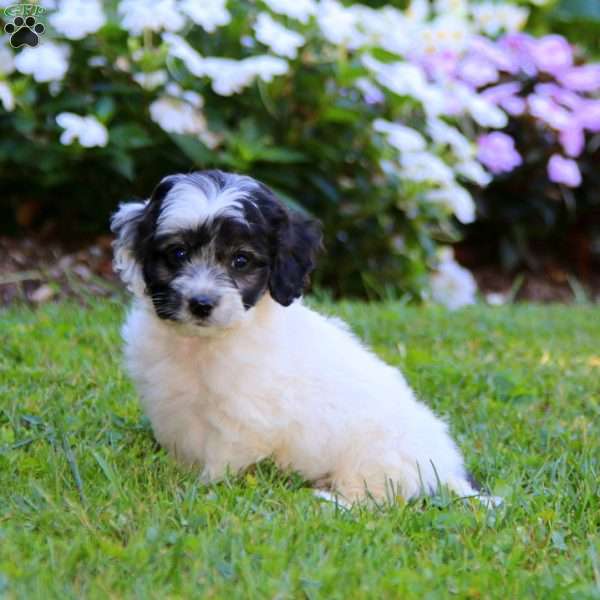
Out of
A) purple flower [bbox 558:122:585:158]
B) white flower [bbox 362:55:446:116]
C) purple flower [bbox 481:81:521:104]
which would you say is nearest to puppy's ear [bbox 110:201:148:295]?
white flower [bbox 362:55:446:116]

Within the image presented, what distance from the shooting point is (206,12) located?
7.08 metres

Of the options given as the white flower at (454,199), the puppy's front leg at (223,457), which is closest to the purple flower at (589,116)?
the white flower at (454,199)

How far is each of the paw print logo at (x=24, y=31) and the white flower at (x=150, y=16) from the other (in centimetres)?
58

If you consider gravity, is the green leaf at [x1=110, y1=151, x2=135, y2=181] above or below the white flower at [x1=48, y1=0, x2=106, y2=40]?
below

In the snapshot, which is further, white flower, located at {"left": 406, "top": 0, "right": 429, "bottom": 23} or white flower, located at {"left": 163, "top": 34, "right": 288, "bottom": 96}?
white flower, located at {"left": 406, "top": 0, "right": 429, "bottom": 23}

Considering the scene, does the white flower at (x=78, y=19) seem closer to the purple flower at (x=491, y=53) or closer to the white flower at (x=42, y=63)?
the white flower at (x=42, y=63)

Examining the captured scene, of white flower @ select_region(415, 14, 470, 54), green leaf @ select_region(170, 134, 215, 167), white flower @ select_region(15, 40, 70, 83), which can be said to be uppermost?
white flower @ select_region(15, 40, 70, 83)

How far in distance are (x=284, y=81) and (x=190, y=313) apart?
402 cm

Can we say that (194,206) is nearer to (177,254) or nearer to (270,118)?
(177,254)

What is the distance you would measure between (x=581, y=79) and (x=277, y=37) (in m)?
→ 4.08

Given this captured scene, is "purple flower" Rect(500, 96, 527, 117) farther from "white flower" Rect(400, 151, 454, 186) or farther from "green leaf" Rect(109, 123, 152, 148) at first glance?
"green leaf" Rect(109, 123, 152, 148)

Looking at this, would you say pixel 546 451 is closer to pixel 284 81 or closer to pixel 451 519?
pixel 451 519

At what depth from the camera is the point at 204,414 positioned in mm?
4055

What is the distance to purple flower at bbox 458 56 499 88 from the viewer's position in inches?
367
